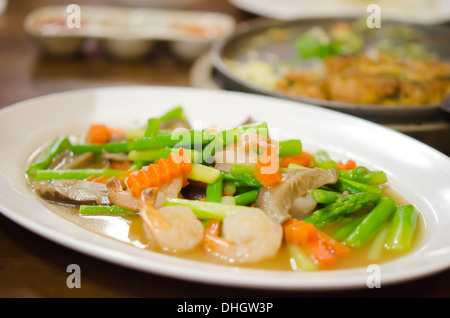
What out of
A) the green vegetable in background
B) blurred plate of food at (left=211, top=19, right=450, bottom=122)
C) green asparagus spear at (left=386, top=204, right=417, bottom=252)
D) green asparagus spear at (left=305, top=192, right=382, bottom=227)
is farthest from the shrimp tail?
the green vegetable in background

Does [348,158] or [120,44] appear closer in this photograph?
[348,158]

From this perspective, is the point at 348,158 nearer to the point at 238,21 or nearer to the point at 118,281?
the point at 118,281

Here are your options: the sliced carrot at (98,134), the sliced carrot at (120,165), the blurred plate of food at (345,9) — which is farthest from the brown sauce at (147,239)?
the blurred plate of food at (345,9)

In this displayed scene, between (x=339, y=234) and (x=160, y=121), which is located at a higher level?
(x=160, y=121)

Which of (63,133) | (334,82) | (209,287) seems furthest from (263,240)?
(334,82)

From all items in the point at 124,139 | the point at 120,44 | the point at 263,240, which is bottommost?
the point at 263,240

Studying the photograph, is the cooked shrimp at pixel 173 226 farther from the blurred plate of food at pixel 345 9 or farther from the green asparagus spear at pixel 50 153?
the blurred plate of food at pixel 345 9
